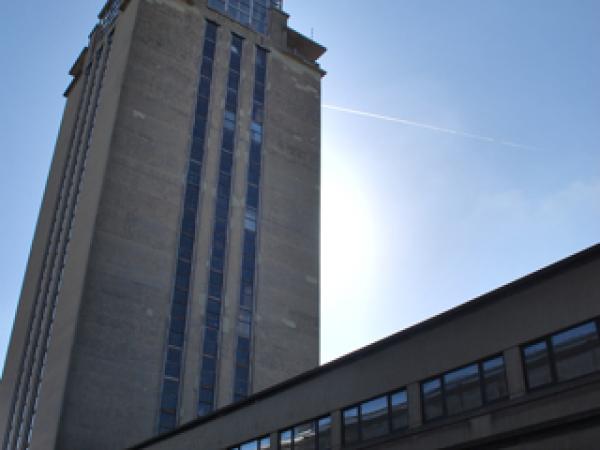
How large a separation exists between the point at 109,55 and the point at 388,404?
53038 millimetres

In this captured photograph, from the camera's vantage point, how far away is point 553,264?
22.2 m

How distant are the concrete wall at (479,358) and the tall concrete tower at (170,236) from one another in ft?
74.7

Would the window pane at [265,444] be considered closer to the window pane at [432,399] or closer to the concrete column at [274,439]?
the concrete column at [274,439]

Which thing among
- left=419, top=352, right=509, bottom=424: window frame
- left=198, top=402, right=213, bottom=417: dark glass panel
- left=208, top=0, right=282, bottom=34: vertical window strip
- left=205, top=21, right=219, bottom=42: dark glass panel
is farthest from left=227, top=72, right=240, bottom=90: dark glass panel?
left=419, top=352, right=509, bottom=424: window frame

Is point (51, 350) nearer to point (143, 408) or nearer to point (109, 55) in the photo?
point (143, 408)

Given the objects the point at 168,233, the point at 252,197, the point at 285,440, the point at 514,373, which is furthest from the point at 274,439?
the point at 252,197

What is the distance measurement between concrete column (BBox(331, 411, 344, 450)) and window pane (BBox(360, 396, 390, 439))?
3.71 feet

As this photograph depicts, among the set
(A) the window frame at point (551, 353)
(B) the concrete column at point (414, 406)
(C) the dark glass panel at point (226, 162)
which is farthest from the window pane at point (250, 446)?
(C) the dark glass panel at point (226, 162)

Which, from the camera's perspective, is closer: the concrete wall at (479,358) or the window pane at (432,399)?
the concrete wall at (479,358)

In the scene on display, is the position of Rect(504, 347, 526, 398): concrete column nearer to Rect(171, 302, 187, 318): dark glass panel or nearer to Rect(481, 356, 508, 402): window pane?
Rect(481, 356, 508, 402): window pane

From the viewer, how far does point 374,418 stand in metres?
26.2

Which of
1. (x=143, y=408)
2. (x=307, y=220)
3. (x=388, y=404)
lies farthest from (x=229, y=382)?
(x=388, y=404)

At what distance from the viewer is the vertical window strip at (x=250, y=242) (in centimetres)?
5531

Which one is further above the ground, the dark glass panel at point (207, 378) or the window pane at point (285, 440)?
the dark glass panel at point (207, 378)
